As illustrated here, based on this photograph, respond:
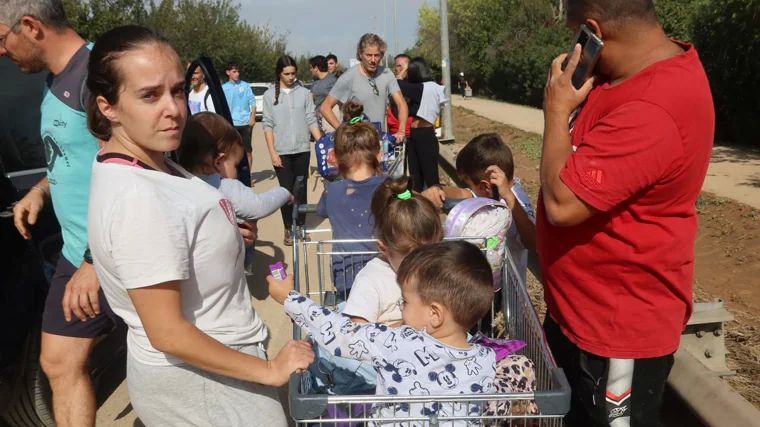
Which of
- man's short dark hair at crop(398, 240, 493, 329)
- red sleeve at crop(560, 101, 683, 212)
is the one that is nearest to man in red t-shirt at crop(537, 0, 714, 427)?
red sleeve at crop(560, 101, 683, 212)

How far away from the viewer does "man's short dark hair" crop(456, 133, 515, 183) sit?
3.59 metres

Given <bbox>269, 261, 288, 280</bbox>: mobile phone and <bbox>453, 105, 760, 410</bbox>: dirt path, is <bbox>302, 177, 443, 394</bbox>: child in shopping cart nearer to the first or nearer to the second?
<bbox>269, 261, 288, 280</bbox>: mobile phone

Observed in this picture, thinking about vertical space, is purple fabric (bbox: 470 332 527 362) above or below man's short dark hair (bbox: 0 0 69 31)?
below

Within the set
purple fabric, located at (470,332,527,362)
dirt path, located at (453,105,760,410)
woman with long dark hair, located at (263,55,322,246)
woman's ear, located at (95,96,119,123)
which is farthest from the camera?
woman with long dark hair, located at (263,55,322,246)

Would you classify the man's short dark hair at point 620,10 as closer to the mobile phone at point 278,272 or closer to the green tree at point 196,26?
the mobile phone at point 278,272

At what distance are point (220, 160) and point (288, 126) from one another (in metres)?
4.33

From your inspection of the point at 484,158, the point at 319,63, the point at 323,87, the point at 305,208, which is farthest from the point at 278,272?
the point at 319,63

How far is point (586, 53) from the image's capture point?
7.26 ft

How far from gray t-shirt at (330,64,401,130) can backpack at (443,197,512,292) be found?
4.06 m

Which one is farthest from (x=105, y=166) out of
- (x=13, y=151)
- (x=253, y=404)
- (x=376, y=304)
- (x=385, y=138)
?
(x=385, y=138)

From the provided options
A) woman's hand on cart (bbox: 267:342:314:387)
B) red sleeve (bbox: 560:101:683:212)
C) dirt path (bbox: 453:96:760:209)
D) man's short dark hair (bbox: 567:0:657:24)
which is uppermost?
man's short dark hair (bbox: 567:0:657:24)

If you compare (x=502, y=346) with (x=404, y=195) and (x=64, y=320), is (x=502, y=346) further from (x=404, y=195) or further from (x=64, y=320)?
(x=64, y=320)

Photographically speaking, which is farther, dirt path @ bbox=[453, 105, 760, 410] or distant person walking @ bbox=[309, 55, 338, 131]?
distant person walking @ bbox=[309, 55, 338, 131]

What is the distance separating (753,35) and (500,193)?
506 inches
